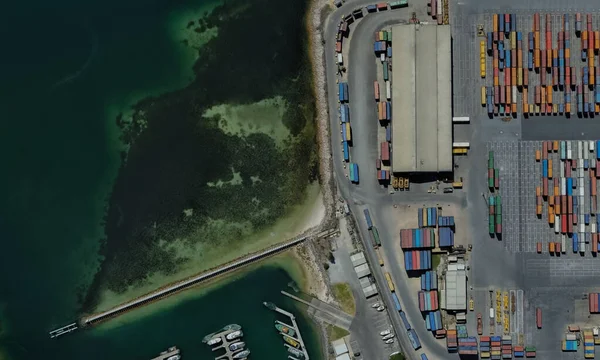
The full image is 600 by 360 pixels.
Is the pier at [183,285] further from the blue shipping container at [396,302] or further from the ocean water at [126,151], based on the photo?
the blue shipping container at [396,302]

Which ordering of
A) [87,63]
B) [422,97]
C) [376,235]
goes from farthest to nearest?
[87,63], [376,235], [422,97]


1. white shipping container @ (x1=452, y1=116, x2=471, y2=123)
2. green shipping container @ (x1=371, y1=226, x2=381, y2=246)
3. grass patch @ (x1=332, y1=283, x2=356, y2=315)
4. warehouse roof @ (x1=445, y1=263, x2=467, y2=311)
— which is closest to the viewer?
warehouse roof @ (x1=445, y1=263, x2=467, y2=311)

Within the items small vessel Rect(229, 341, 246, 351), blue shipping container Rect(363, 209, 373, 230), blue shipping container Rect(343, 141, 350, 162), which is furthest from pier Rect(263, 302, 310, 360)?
blue shipping container Rect(343, 141, 350, 162)

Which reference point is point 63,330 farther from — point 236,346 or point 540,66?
point 540,66

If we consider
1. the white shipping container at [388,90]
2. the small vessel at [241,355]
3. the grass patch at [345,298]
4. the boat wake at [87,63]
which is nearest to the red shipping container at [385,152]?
the white shipping container at [388,90]

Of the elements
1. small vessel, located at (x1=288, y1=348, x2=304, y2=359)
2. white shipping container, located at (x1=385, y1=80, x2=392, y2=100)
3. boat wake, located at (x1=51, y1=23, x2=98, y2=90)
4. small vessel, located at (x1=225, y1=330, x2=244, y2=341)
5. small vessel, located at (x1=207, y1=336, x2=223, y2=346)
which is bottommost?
small vessel, located at (x1=288, y1=348, x2=304, y2=359)

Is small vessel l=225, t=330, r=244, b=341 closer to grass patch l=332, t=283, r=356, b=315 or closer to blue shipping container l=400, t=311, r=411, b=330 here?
grass patch l=332, t=283, r=356, b=315

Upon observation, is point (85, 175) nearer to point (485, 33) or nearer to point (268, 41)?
point (268, 41)

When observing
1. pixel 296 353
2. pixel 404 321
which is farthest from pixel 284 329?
pixel 404 321
